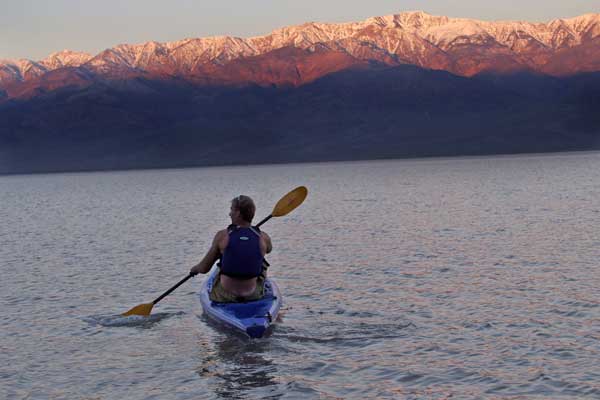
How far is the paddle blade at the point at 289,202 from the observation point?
717 inches

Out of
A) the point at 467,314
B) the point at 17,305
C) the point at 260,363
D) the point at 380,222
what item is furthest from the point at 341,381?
the point at 380,222

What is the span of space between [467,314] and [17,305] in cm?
1044

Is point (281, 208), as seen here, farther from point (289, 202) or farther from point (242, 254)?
point (242, 254)

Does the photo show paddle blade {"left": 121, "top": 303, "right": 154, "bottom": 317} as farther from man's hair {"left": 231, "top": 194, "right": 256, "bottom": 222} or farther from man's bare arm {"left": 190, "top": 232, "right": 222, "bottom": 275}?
man's hair {"left": 231, "top": 194, "right": 256, "bottom": 222}

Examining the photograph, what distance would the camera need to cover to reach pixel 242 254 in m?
14.0

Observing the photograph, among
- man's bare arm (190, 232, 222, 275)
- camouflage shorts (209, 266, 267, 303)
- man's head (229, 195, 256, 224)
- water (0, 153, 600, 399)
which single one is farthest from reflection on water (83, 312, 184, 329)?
man's head (229, 195, 256, 224)

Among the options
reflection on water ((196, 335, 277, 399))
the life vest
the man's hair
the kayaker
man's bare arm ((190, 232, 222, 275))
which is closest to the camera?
reflection on water ((196, 335, 277, 399))

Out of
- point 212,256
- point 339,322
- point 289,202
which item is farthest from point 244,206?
point 289,202

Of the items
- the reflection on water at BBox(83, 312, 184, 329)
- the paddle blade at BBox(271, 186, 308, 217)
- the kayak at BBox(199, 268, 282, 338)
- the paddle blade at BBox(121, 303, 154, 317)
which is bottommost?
the reflection on water at BBox(83, 312, 184, 329)

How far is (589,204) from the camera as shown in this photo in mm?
43500

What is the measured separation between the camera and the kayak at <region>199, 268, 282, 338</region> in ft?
45.9

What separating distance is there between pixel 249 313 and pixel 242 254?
4.02ft

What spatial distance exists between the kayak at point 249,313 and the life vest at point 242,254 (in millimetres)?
649

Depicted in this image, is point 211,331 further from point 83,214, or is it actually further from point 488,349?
point 83,214
